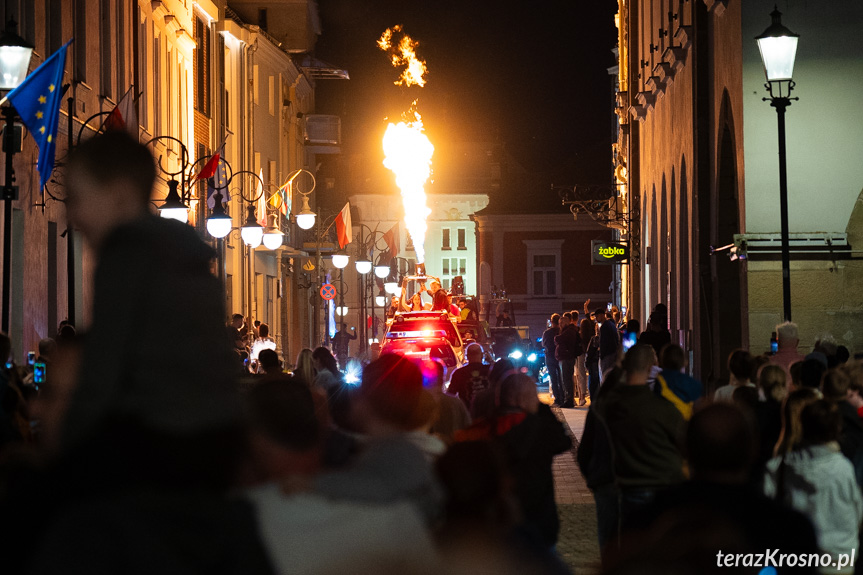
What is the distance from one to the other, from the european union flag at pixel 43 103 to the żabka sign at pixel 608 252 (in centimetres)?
2310

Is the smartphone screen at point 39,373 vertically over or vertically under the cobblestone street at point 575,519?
over

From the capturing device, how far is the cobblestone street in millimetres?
10482

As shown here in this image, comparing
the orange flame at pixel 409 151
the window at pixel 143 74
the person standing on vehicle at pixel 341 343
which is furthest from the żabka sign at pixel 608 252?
the orange flame at pixel 409 151

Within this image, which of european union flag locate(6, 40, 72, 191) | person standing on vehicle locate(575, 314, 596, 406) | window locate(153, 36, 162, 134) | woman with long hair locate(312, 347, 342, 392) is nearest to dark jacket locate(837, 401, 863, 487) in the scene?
woman with long hair locate(312, 347, 342, 392)

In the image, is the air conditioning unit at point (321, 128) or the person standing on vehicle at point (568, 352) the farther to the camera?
the air conditioning unit at point (321, 128)

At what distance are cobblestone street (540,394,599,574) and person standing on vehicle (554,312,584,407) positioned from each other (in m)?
7.70

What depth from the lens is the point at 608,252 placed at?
38.7m

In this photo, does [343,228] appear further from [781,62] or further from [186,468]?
[186,468]

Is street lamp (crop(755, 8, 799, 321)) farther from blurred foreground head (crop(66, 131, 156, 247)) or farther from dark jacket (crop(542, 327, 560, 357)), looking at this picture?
dark jacket (crop(542, 327, 560, 357))

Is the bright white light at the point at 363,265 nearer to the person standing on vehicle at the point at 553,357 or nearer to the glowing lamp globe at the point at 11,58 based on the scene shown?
the person standing on vehicle at the point at 553,357

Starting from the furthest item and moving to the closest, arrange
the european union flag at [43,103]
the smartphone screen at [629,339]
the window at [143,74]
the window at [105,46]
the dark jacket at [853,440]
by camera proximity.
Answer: the window at [143,74]
the window at [105,46]
the smartphone screen at [629,339]
the european union flag at [43,103]
the dark jacket at [853,440]

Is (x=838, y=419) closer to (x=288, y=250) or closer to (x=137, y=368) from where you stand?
(x=137, y=368)

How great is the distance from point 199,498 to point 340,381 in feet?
29.5

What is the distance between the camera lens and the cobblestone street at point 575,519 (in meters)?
10.5
